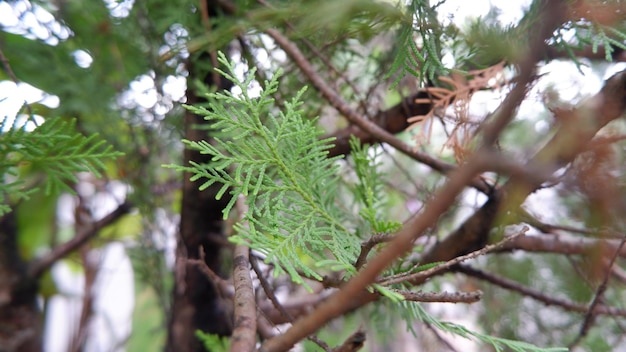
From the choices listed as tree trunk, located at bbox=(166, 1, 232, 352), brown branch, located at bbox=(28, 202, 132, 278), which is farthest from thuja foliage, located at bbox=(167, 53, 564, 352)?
brown branch, located at bbox=(28, 202, 132, 278)

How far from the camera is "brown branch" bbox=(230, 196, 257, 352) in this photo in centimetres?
26

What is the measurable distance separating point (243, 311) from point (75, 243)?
73cm

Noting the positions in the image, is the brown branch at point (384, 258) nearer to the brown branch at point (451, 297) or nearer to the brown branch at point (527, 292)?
the brown branch at point (451, 297)

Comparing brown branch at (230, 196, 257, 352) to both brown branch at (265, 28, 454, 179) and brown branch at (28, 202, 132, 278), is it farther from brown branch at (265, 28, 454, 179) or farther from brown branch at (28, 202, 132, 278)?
brown branch at (28, 202, 132, 278)

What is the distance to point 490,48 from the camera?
430 mm

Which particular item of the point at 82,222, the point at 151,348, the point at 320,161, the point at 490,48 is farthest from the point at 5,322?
the point at 490,48

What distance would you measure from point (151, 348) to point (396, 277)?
1.18 metres

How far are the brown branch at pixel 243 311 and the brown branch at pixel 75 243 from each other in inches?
24.3

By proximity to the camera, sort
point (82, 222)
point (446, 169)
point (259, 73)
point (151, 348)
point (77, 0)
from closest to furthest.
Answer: point (446, 169) < point (259, 73) < point (77, 0) < point (82, 222) < point (151, 348)

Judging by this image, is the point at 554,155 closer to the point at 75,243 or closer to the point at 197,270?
the point at 197,270

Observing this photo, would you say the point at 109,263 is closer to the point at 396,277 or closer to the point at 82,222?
the point at 82,222

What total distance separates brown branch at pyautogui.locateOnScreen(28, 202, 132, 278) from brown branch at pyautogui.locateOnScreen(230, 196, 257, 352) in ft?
2.03

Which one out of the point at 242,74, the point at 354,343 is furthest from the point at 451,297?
the point at 242,74

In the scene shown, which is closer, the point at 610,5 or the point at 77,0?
the point at 610,5
